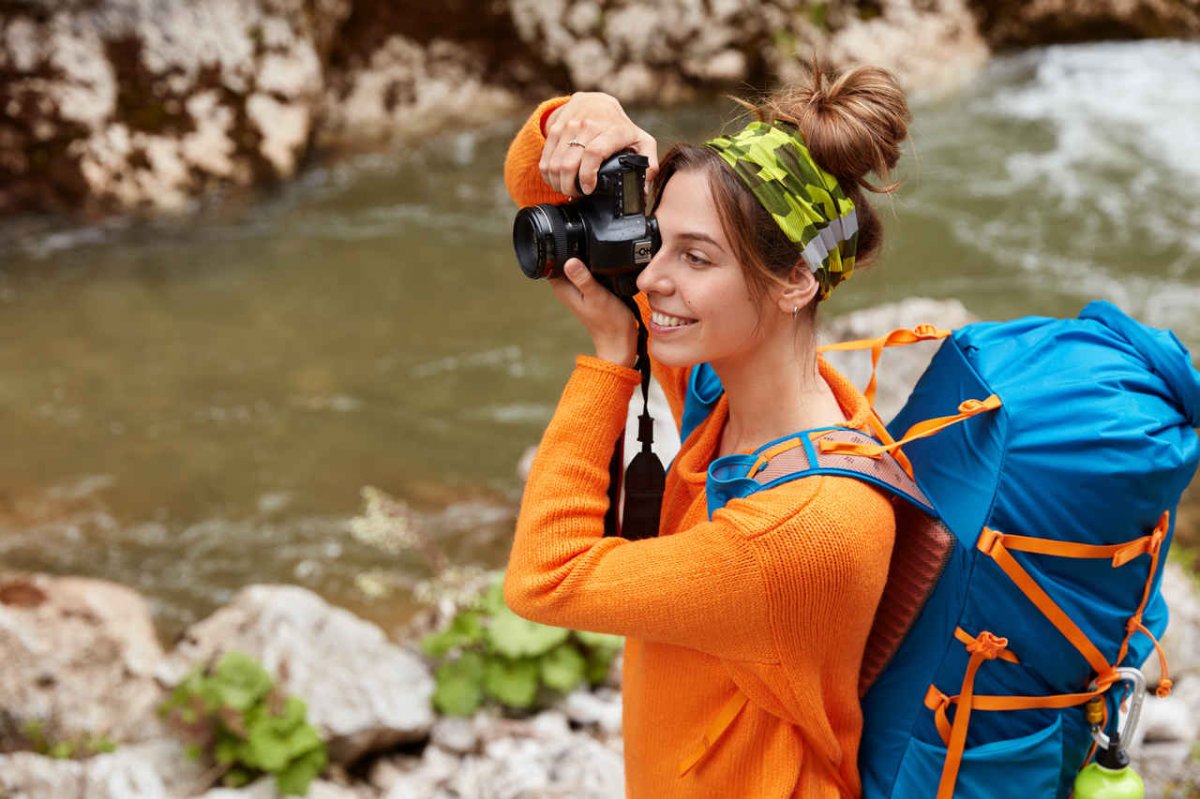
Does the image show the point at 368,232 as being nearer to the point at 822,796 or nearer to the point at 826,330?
the point at 826,330

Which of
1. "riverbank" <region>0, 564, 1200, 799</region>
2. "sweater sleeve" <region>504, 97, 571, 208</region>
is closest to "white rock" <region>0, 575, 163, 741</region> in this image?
"riverbank" <region>0, 564, 1200, 799</region>

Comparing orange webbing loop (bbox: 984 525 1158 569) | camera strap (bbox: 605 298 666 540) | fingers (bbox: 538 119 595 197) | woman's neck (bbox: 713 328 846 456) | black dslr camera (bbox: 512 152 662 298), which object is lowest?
camera strap (bbox: 605 298 666 540)

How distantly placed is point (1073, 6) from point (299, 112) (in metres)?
6.59

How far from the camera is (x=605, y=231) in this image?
157cm

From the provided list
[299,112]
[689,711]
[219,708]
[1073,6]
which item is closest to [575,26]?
[299,112]

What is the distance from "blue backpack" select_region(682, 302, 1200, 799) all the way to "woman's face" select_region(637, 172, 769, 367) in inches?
6.3

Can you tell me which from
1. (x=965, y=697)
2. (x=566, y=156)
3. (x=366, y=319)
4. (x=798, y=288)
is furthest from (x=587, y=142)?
(x=366, y=319)

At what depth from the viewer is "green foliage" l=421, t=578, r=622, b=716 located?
3373mm

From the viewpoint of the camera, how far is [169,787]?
10.3 ft

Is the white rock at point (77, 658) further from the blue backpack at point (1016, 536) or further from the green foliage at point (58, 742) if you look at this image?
the blue backpack at point (1016, 536)

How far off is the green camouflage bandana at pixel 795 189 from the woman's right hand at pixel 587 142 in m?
0.17

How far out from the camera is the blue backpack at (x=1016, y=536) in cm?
137

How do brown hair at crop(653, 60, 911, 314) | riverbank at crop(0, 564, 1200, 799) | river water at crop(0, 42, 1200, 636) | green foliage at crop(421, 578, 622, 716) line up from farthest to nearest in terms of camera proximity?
river water at crop(0, 42, 1200, 636) < green foliage at crop(421, 578, 622, 716) < riverbank at crop(0, 564, 1200, 799) < brown hair at crop(653, 60, 911, 314)

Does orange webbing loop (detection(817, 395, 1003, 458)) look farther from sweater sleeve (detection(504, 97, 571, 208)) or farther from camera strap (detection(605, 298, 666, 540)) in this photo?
sweater sleeve (detection(504, 97, 571, 208))
